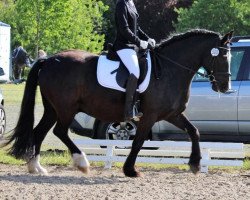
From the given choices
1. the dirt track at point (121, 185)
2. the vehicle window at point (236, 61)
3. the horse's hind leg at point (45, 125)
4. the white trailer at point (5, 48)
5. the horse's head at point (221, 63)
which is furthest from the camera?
the white trailer at point (5, 48)

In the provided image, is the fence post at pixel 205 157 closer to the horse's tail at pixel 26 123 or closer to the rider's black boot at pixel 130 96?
the rider's black boot at pixel 130 96

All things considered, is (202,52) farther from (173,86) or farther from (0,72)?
(0,72)

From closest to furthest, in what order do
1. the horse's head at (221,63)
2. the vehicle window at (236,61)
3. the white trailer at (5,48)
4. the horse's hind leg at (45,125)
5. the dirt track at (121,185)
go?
the dirt track at (121,185) < the horse's head at (221,63) < the horse's hind leg at (45,125) < the vehicle window at (236,61) < the white trailer at (5,48)

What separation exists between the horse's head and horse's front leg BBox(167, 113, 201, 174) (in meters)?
0.75

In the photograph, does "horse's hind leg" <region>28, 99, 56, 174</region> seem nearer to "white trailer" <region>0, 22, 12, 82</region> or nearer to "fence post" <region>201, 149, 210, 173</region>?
"fence post" <region>201, 149, 210, 173</region>

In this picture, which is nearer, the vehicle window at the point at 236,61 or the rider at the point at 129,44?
the rider at the point at 129,44

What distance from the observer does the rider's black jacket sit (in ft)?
34.3

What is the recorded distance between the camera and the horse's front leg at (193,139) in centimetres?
1073

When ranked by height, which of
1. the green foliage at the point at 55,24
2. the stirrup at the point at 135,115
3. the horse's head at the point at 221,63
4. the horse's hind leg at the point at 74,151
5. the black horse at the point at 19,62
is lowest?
the black horse at the point at 19,62

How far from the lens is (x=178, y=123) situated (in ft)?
36.1

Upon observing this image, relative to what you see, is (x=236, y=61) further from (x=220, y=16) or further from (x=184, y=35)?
(x=220, y=16)

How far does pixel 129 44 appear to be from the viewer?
1066cm

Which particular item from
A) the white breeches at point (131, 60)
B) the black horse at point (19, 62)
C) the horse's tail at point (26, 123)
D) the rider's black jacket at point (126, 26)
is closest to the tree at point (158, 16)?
the black horse at point (19, 62)

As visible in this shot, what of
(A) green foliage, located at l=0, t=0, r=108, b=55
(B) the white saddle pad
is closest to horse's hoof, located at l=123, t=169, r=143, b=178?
(B) the white saddle pad
